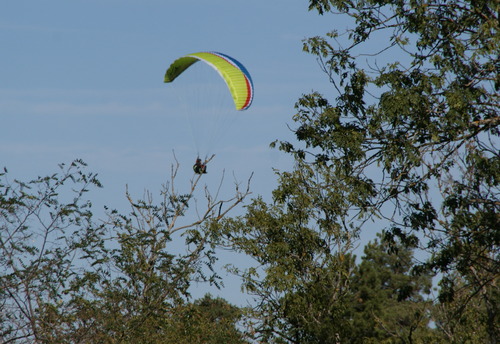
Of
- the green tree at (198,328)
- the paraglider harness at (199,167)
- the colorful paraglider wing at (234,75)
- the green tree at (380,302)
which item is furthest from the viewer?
the green tree at (380,302)

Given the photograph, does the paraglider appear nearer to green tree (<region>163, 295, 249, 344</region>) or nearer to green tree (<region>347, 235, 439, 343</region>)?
green tree (<region>163, 295, 249, 344</region>)

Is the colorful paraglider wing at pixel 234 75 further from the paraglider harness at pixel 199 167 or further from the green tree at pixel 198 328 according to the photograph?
the green tree at pixel 198 328

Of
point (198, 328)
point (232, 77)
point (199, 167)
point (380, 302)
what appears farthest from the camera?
point (380, 302)

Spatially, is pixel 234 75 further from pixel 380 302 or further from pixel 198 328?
pixel 380 302

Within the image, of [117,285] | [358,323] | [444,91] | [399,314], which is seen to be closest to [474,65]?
[444,91]

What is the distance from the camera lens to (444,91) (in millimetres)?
15742

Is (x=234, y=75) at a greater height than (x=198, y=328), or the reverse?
(x=234, y=75)

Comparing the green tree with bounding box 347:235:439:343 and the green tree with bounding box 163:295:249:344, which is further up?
the green tree with bounding box 347:235:439:343

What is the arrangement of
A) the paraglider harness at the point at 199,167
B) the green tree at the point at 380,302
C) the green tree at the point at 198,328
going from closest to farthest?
1. the green tree at the point at 198,328
2. the paraglider harness at the point at 199,167
3. the green tree at the point at 380,302

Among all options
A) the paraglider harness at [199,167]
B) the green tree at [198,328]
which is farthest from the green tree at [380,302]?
the paraglider harness at [199,167]

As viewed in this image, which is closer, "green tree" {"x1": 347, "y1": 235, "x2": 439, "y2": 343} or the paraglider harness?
the paraglider harness

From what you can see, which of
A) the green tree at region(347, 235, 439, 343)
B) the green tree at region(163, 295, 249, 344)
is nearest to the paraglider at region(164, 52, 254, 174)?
the green tree at region(163, 295, 249, 344)

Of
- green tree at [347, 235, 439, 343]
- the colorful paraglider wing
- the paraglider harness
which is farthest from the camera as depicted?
green tree at [347, 235, 439, 343]

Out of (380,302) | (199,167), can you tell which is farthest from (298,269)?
(380,302)
